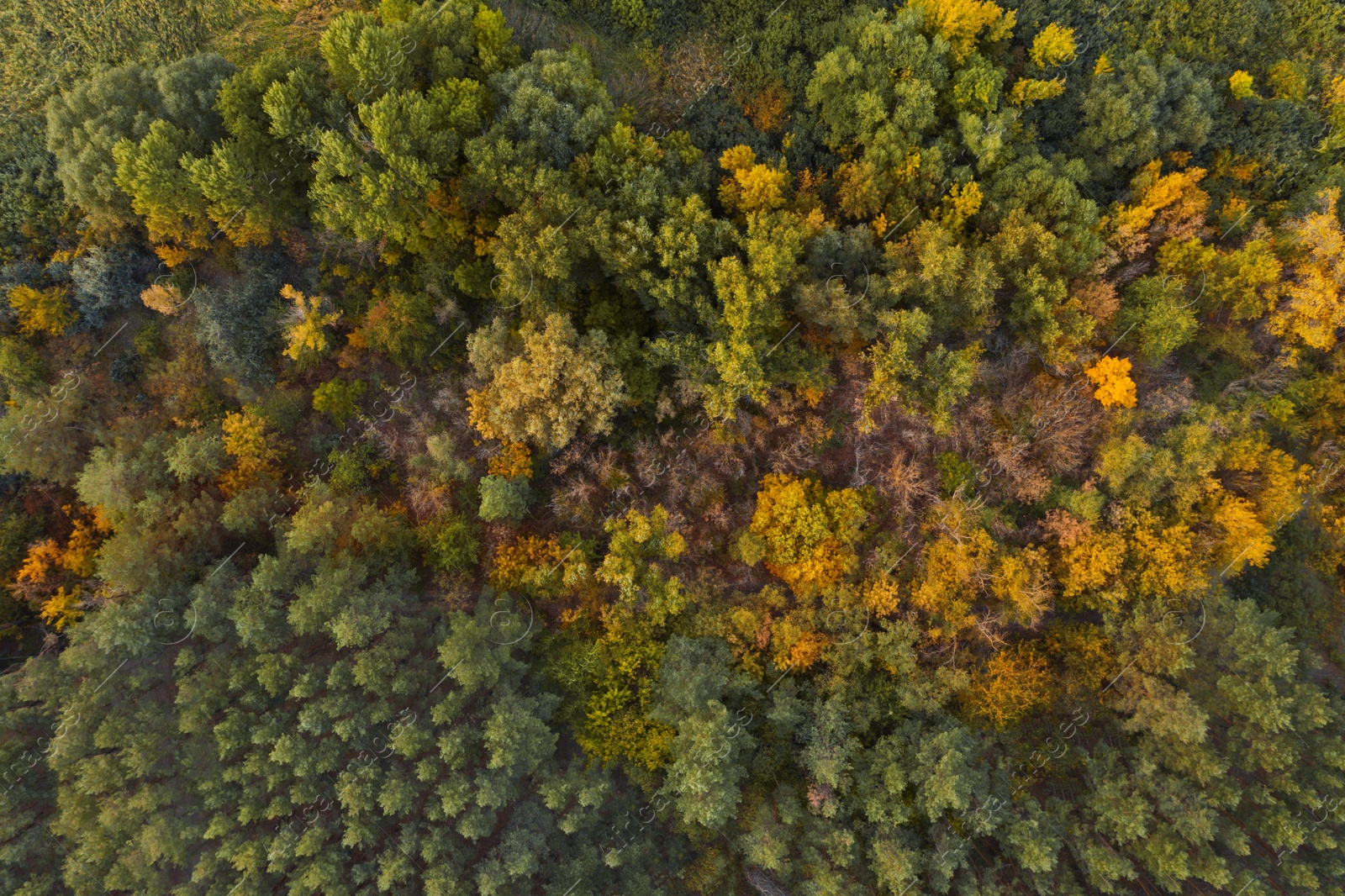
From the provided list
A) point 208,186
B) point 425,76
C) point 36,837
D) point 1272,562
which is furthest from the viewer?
point 1272,562

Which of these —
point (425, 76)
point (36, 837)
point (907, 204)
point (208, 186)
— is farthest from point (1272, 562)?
point (36, 837)

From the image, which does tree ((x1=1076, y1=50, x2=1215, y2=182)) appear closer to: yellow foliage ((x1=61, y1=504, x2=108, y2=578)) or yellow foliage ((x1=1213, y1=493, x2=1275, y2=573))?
yellow foliage ((x1=1213, y1=493, x2=1275, y2=573))

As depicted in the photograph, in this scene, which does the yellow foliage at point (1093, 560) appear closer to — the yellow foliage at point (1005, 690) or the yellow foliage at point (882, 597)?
the yellow foliage at point (1005, 690)

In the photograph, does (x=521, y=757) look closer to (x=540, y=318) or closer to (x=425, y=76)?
(x=540, y=318)

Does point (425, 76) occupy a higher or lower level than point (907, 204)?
higher

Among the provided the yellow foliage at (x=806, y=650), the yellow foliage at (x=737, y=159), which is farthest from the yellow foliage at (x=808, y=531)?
the yellow foliage at (x=737, y=159)

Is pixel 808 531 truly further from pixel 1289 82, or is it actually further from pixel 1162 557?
pixel 1289 82

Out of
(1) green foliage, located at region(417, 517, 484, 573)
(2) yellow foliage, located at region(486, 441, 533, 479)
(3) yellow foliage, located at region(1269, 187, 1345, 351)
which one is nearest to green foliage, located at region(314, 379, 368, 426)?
(1) green foliage, located at region(417, 517, 484, 573)
